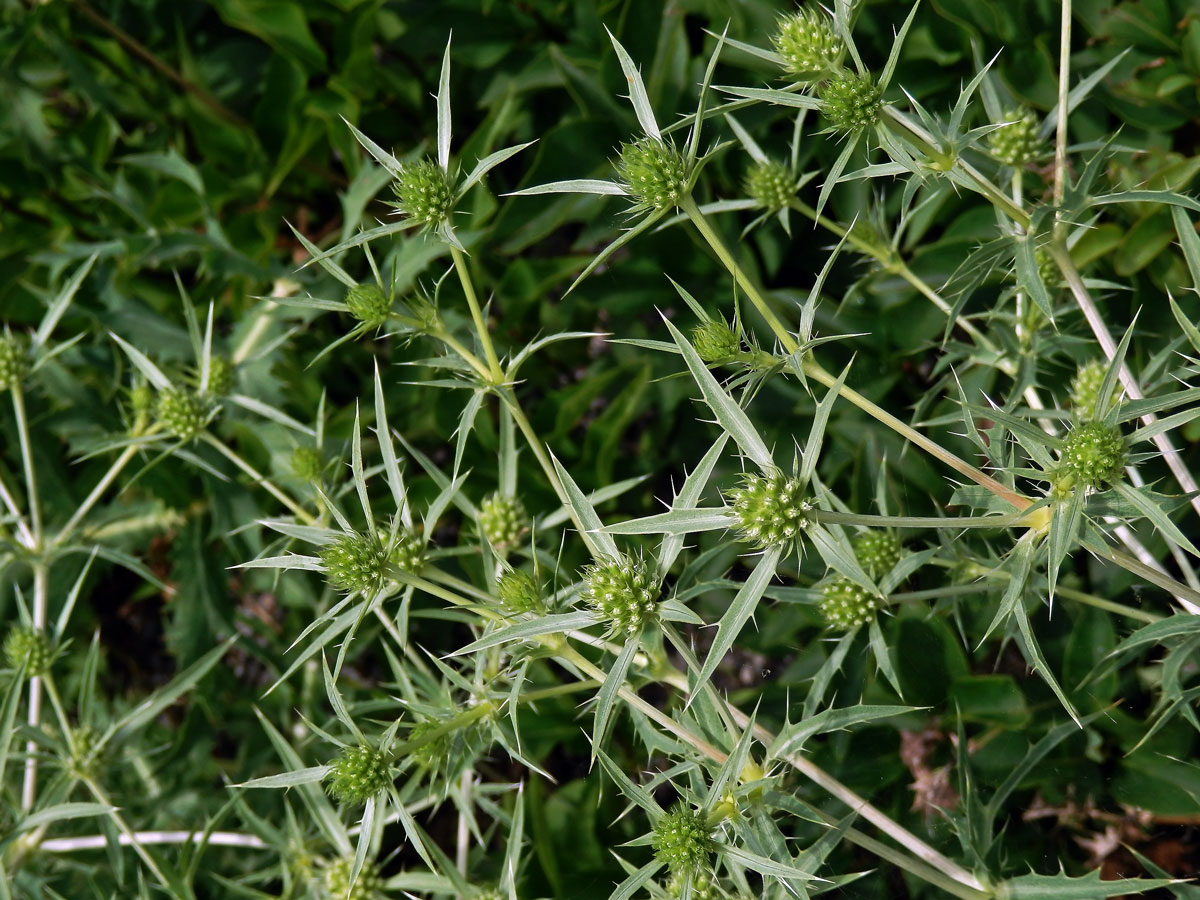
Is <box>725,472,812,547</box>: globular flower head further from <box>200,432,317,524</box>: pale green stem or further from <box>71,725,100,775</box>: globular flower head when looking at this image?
<box>71,725,100,775</box>: globular flower head

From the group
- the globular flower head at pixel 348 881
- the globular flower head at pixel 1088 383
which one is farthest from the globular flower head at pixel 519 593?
the globular flower head at pixel 1088 383

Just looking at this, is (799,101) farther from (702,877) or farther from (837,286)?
(837,286)

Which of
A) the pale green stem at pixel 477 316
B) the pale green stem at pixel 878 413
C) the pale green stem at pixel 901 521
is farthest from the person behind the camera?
the pale green stem at pixel 477 316

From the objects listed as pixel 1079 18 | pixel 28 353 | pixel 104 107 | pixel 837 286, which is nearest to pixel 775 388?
pixel 837 286

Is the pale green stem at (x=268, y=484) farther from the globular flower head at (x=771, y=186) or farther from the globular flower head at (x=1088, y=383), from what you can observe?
the globular flower head at (x=1088, y=383)

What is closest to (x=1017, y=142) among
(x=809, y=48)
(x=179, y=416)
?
(x=809, y=48)

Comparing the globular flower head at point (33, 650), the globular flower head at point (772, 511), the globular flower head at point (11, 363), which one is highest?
the globular flower head at point (772, 511)

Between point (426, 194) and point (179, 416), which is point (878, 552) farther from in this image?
point (179, 416)
